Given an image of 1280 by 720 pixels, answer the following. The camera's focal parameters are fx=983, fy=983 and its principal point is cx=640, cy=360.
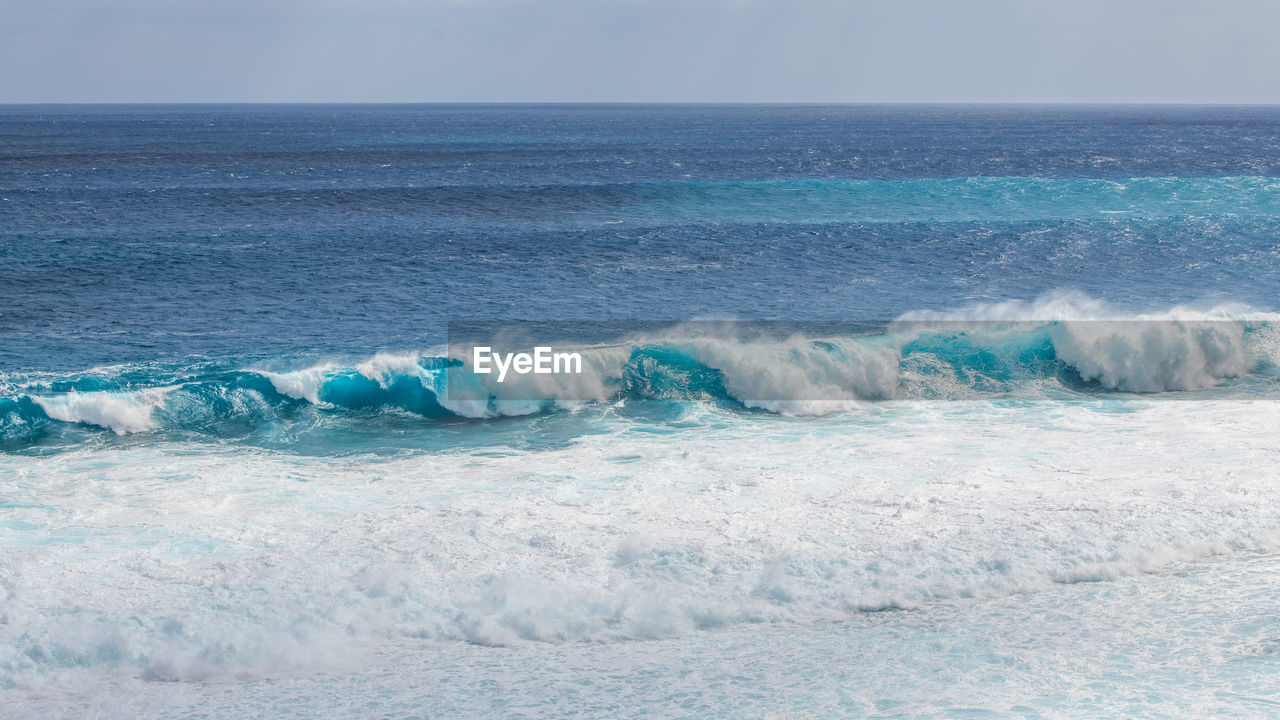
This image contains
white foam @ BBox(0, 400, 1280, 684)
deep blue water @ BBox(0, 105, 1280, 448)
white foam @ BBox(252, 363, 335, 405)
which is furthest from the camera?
deep blue water @ BBox(0, 105, 1280, 448)

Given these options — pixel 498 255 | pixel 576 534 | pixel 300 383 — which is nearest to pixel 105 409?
pixel 300 383

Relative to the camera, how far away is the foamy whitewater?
6.96 meters

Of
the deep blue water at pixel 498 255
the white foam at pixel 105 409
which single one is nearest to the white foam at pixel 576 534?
the white foam at pixel 105 409

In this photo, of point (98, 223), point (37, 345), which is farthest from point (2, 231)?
point (37, 345)

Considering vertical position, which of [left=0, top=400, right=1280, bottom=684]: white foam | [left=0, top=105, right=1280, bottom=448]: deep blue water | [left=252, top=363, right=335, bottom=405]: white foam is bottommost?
[left=0, top=400, right=1280, bottom=684]: white foam

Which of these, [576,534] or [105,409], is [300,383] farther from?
[576,534]

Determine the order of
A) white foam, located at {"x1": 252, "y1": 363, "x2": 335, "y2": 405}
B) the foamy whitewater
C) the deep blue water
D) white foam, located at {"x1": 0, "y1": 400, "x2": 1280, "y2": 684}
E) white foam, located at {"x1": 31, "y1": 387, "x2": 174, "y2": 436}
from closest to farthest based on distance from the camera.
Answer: the foamy whitewater, white foam, located at {"x1": 0, "y1": 400, "x2": 1280, "y2": 684}, white foam, located at {"x1": 31, "y1": 387, "x2": 174, "y2": 436}, white foam, located at {"x1": 252, "y1": 363, "x2": 335, "y2": 405}, the deep blue water

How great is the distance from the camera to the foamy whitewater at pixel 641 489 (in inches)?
274

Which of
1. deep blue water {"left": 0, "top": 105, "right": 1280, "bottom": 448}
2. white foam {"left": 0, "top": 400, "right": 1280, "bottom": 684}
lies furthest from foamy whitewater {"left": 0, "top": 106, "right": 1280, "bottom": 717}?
deep blue water {"left": 0, "top": 105, "right": 1280, "bottom": 448}

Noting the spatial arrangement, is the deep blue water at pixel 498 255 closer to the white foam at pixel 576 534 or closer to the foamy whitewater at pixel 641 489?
the foamy whitewater at pixel 641 489

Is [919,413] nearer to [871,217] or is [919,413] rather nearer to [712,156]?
[871,217]

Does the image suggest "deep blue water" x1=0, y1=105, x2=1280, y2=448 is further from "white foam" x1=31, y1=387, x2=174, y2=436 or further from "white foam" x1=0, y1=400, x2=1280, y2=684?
"white foam" x1=0, y1=400, x2=1280, y2=684

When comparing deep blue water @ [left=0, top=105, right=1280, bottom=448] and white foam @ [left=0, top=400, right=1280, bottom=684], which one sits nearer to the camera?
white foam @ [left=0, top=400, right=1280, bottom=684]

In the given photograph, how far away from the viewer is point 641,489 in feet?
33.3
